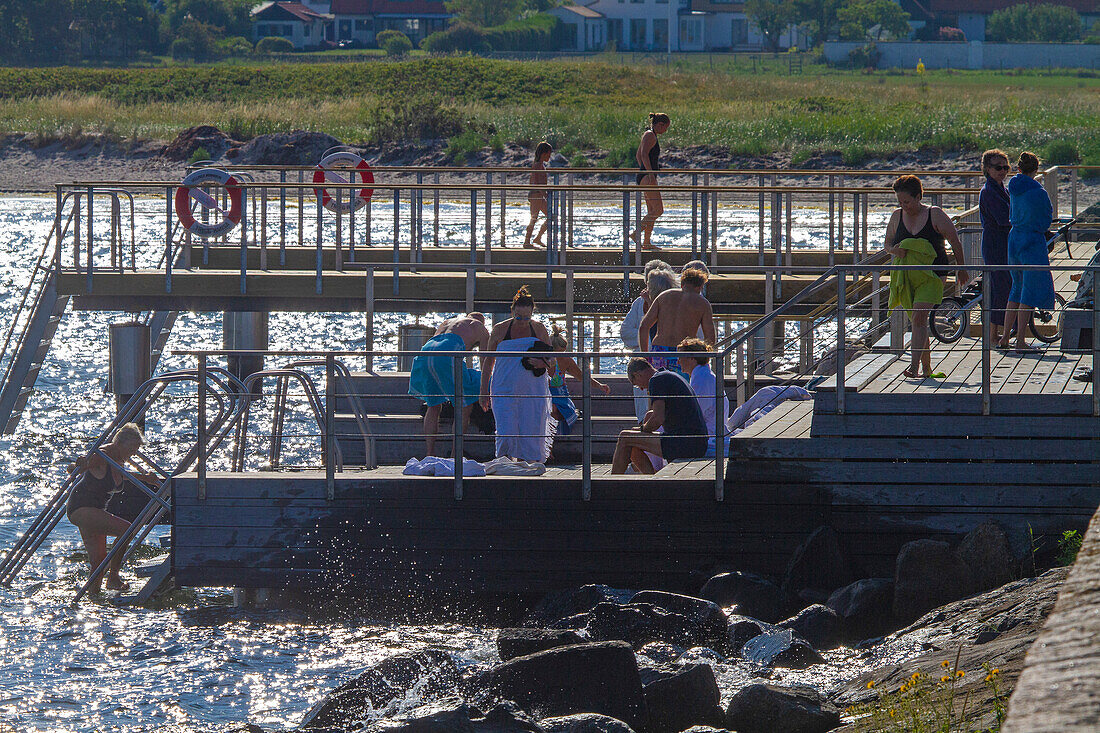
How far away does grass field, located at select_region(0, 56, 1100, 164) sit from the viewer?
145 ft

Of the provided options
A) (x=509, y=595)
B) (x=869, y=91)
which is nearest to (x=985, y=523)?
(x=509, y=595)

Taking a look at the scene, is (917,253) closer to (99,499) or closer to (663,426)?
(663,426)

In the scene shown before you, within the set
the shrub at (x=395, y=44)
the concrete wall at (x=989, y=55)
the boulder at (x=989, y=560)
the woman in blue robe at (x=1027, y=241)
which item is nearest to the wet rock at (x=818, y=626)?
the boulder at (x=989, y=560)

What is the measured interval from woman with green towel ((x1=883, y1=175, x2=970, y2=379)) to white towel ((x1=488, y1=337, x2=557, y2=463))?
2475mm

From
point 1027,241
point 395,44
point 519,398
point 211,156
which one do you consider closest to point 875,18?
point 395,44

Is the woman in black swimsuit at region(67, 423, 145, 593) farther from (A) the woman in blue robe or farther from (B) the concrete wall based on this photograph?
(B) the concrete wall

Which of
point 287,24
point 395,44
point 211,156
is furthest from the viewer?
point 287,24

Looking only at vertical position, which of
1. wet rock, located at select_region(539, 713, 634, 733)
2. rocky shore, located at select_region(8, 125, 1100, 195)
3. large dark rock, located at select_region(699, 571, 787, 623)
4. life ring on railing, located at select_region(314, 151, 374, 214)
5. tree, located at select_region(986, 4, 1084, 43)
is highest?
tree, located at select_region(986, 4, 1084, 43)

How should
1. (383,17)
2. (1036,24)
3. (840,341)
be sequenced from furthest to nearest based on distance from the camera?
(383,17) < (1036,24) < (840,341)

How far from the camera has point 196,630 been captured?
9.51 m

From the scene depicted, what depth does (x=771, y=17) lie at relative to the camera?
329 ft

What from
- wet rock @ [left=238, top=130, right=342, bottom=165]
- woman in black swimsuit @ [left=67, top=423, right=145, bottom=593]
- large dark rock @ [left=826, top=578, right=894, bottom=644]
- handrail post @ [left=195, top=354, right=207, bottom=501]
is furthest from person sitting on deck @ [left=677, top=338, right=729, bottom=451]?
wet rock @ [left=238, top=130, right=342, bottom=165]

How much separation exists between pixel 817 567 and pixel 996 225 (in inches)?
125

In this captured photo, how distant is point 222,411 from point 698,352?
342 cm
